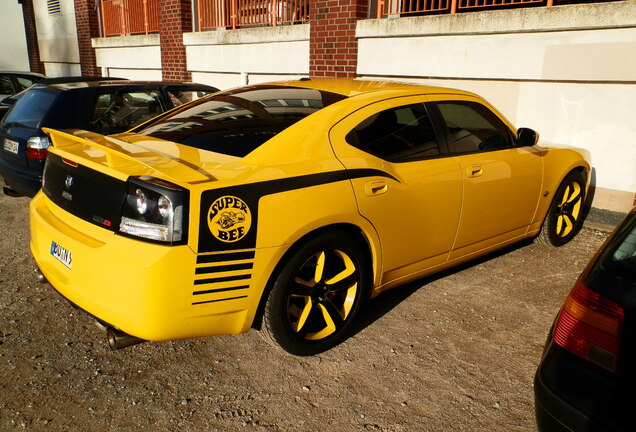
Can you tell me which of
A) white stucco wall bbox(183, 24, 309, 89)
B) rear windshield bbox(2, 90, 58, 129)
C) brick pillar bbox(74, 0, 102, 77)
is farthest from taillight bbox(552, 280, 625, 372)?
brick pillar bbox(74, 0, 102, 77)

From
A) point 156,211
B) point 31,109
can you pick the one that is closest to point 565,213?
point 156,211

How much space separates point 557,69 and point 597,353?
5.43m

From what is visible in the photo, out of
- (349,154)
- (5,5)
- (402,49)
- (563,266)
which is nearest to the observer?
(349,154)

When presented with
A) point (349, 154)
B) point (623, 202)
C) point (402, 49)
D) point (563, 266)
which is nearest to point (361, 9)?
point (402, 49)

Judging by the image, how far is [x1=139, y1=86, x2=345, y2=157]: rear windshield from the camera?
3.24 meters

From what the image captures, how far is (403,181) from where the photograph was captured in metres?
3.48

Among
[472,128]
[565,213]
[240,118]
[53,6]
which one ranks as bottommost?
[565,213]

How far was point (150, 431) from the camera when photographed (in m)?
2.64

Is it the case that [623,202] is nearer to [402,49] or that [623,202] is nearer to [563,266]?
[563,266]

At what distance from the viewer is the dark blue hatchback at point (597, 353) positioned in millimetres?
1836

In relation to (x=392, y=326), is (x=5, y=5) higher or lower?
higher

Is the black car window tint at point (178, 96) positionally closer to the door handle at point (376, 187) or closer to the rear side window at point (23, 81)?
the door handle at point (376, 187)

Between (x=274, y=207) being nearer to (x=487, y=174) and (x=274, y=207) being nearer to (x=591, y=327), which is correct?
(x=591, y=327)

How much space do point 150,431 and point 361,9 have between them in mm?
7483
